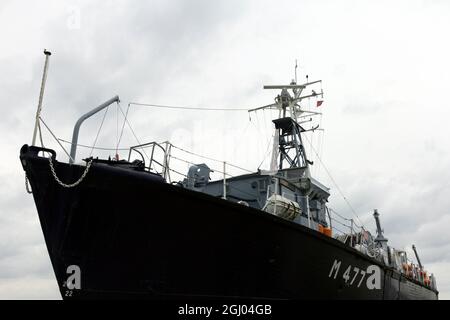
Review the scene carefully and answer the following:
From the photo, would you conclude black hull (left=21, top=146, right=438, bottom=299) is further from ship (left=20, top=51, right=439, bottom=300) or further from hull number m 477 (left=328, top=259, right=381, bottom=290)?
hull number m 477 (left=328, top=259, right=381, bottom=290)

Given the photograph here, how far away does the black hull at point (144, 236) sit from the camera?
736cm

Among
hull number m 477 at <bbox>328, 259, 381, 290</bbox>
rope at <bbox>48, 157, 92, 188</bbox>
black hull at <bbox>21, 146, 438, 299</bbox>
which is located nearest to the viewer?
rope at <bbox>48, 157, 92, 188</bbox>

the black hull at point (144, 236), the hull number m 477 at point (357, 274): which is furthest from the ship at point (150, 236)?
the hull number m 477 at point (357, 274)

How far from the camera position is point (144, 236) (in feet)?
24.5

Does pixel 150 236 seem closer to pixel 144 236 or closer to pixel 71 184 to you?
pixel 144 236

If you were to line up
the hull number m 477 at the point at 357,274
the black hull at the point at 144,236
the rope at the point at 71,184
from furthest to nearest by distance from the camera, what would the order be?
the hull number m 477 at the point at 357,274, the black hull at the point at 144,236, the rope at the point at 71,184

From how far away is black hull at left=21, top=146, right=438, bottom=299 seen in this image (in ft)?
24.1

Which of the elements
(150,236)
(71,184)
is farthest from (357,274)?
(71,184)

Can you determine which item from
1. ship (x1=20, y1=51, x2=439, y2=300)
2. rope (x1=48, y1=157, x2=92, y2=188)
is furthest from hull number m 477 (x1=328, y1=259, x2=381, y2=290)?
rope (x1=48, y1=157, x2=92, y2=188)

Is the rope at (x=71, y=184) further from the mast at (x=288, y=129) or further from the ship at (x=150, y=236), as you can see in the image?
the mast at (x=288, y=129)
